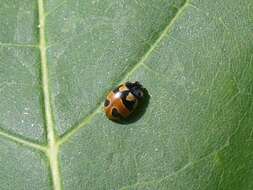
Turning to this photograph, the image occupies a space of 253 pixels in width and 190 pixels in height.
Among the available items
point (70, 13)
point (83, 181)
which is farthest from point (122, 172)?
point (70, 13)


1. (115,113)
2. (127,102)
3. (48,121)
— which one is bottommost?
(127,102)

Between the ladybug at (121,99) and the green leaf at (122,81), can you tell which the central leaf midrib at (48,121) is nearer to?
the green leaf at (122,81)

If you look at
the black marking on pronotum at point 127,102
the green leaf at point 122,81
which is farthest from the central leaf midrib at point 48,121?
the black marking on pronotum at point 127,102

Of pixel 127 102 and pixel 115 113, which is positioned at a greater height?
pixel 115 113

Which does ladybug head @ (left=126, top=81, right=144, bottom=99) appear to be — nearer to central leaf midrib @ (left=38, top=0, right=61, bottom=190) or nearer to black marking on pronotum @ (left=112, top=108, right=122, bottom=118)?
black marking on pronotum @ (left=112, top=108, right=122, bottom=118)

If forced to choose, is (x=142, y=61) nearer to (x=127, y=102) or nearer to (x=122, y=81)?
(x=122, y=81)

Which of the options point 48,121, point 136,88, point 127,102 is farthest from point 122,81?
point 48,121
